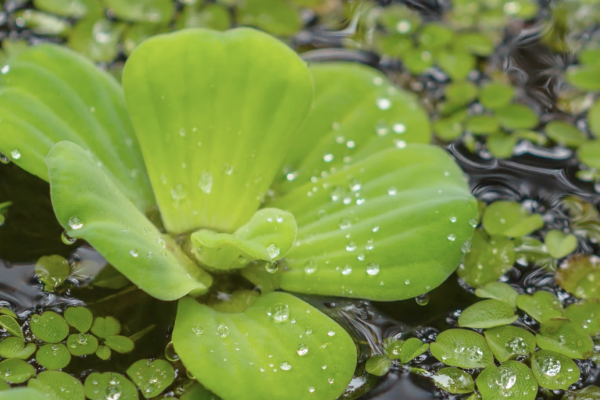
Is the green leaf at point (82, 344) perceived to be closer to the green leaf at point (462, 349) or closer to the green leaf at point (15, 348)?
the green leaf at point (15, 348)

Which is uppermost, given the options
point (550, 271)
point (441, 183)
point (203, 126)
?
point (203, 126)

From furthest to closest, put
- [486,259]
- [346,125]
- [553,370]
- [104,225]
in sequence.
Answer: [346,125] < [486,259] < [553,370] < [104,225]

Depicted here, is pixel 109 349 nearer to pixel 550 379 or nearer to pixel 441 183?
pixel 441 183

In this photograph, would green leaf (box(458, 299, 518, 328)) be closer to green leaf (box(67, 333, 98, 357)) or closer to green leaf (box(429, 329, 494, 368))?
green leaf (box(429, 329, 494, 368))

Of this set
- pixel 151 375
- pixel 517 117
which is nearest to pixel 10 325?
pixel 151 375

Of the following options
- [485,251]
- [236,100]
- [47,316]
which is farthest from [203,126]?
[485,251]

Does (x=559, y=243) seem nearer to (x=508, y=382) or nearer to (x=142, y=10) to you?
(x=508, y=382)
